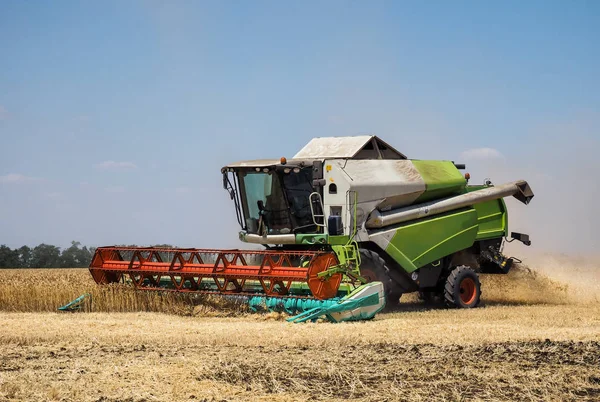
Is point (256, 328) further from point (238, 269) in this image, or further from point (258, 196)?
point (258, 196)

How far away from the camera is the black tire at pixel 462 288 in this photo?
1287 cm

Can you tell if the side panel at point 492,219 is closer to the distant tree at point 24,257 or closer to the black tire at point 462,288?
the black tire at point 462,288

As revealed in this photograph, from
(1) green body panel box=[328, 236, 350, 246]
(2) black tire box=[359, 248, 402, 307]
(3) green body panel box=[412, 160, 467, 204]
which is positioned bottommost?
(2) black tire box=[359, 248, 402, 307]

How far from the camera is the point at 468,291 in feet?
43.8

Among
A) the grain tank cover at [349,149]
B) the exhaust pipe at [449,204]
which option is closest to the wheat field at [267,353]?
the exhaust pipe at [449,204]

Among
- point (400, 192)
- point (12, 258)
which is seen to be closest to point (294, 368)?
point (400, 192)

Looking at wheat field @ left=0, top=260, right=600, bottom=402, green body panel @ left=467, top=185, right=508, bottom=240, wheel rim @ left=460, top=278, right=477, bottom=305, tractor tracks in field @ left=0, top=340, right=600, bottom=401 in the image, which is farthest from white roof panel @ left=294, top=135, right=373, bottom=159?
tractor tracks in field @ left=0, top=340, right=600, bottom=401

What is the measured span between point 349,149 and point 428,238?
5.98 feet

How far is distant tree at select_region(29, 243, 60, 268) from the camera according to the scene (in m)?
28.0

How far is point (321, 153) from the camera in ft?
42.1

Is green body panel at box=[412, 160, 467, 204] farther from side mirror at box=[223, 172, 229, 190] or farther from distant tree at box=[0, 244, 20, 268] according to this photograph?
distant tree at box=[0, 244, 20, 268]

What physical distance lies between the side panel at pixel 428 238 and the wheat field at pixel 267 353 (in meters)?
0.84

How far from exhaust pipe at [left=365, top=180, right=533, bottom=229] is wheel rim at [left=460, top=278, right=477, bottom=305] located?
1.16m

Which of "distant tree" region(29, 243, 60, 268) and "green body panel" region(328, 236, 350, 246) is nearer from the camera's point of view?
"green body panel" region(328, 236, 350, 246)
